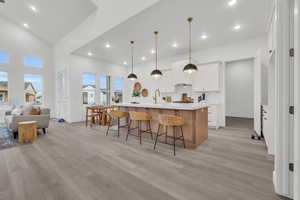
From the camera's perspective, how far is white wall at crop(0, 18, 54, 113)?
5809mm

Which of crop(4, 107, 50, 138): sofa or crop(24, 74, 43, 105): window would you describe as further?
crop(24, 74, 43, 105): window

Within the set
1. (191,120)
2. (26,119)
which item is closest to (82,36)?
(26,119)

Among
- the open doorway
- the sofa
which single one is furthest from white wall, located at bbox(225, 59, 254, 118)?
the sofa

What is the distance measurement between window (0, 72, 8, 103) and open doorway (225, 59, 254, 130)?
10447 millimetres

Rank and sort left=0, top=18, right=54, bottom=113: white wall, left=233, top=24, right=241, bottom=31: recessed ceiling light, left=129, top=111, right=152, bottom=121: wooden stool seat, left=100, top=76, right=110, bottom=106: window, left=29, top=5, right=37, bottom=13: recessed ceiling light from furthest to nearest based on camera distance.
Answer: left=100, top=76, right=110, bottom=106: window < left=0, top=18, right=54, bottom=113: white wall < left=29, top=5, right=37, bottom=13: recessed ceiling light < left=233, top=24, right=241, bottom=31: recessed ceiling light < left=129, top=111, right=152, bottom=121: wooden stool seat

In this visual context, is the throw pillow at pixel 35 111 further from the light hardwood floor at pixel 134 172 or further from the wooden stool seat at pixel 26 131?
the light hardwood floor at pixel 134 172

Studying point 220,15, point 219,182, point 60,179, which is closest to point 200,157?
point 219,182

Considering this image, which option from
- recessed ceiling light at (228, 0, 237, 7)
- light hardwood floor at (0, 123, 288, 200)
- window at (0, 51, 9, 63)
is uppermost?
recessed ceiling light at (228, 0, 237, 7)

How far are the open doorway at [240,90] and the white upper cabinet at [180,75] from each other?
3165 mm

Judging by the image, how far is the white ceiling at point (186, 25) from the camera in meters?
2.97

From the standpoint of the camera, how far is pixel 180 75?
→ 5660mm

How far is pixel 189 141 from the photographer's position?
9.98ft

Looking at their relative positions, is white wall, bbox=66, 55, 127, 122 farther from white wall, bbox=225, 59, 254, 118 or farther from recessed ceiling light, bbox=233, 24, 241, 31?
white wall, bbox=225, 59, 254, 118

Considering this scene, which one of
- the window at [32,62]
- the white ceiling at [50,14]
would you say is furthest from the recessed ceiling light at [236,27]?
the window at [32,62]
